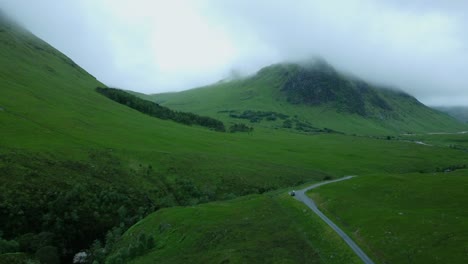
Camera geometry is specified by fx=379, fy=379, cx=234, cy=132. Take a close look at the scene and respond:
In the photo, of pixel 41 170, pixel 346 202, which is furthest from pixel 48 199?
pixel 346 202

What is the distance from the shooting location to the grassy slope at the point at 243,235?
1891 inches

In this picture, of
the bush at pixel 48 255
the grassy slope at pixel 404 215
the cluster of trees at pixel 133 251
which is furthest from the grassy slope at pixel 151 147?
the cluster of trees at pixel 133 251

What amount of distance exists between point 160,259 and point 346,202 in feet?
120

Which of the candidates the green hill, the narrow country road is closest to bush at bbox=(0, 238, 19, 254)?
the green hill

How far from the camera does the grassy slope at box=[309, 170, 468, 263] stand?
44.2 metres

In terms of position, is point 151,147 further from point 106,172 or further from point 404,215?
point 404,215

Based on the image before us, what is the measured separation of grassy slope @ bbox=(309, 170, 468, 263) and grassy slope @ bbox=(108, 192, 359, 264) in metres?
4.91

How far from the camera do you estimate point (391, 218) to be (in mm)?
57125

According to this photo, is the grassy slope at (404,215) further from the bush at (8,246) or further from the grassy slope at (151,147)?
the bush at (8,246)

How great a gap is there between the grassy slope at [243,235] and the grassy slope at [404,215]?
4912 mm

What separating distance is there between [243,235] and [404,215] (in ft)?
81.9

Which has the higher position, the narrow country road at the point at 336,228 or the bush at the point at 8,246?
the narrow country road at the point at 336,228

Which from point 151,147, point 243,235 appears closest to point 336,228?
point 243,235

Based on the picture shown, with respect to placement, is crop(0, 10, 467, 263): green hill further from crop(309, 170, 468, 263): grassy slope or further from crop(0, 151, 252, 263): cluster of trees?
crop(309, 170, 468, 263): grassy slope
